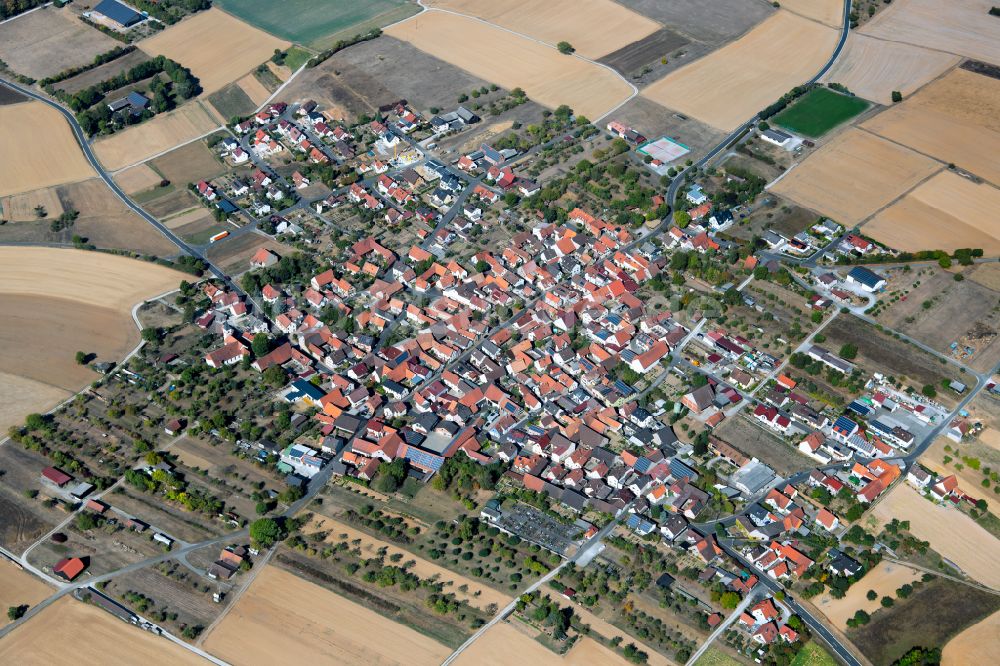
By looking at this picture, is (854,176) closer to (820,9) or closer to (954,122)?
(954,122)

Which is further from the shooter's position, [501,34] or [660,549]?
[501,34]

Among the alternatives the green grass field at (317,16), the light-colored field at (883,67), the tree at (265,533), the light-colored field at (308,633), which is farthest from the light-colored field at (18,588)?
the light-colored field at (883,67)

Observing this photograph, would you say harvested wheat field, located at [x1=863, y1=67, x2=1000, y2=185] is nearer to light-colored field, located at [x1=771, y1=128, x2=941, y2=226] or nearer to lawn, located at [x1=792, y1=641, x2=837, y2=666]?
light-colored field, located at [x1=771, y1=128, x2=941, y2=226]

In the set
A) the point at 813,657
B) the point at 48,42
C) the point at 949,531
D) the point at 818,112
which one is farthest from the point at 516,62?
the point at 813,657

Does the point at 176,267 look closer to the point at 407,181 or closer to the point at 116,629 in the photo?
the point at 407,181

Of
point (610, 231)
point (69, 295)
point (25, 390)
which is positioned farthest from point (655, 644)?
point (69, 295)

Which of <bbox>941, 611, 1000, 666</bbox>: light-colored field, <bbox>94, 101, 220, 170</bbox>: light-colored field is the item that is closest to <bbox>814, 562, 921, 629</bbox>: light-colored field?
<bbox>941, 611, 1000, 666</bbox>: light-colored field

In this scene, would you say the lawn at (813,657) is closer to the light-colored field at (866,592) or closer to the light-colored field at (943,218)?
the light-colored field at (866,592)
